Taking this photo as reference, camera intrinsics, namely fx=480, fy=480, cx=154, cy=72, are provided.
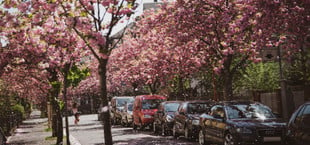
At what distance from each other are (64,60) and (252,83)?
18.6 meters

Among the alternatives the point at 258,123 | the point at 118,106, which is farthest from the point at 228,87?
the point at 118,106

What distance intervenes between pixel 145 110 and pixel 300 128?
1856 cm

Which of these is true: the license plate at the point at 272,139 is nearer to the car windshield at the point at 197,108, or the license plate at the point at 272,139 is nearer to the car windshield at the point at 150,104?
the car windshield at the point at 197,108

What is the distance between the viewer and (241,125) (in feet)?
43.7

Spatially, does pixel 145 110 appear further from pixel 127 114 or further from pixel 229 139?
pixel 229 139

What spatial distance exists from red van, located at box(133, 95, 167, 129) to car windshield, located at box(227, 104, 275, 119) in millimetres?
12693

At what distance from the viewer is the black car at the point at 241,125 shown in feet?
43.1

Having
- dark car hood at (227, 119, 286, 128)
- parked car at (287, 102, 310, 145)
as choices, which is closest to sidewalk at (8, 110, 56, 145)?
dark car hood at (227, 119, 286, 128)

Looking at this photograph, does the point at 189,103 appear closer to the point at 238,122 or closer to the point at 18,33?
the point at 238,122

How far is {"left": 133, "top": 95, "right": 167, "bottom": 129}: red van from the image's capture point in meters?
27.0

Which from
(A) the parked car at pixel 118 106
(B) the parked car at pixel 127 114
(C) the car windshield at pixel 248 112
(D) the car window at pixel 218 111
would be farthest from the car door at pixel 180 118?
(A) the parked car at pixel 118 106

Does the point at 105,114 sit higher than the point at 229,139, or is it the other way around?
the point at 105,114

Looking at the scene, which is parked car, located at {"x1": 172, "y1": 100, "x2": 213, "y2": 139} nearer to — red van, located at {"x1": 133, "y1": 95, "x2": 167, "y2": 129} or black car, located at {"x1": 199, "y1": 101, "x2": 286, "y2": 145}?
black car, located at {"x1": 199, "y1": 101, "x2": 286, "y2": 145}

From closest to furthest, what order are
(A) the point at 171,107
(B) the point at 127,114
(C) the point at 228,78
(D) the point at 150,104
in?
(C) the point at 228,78 < (A) the point at 171,107 < (D) the point at 150,104 < (B) the point at 127,114
